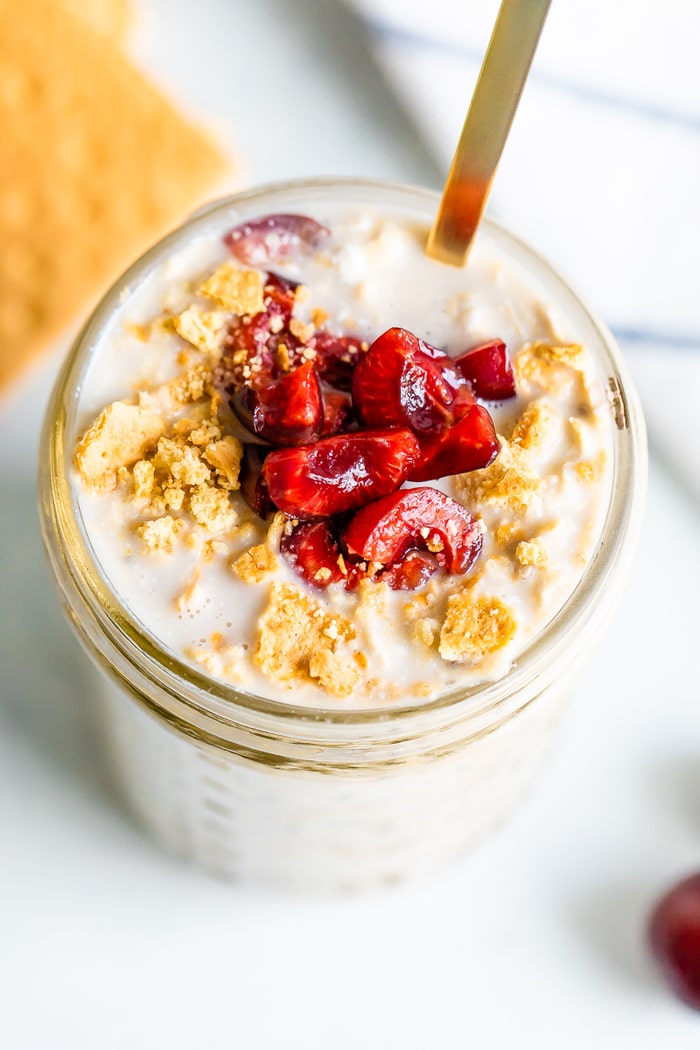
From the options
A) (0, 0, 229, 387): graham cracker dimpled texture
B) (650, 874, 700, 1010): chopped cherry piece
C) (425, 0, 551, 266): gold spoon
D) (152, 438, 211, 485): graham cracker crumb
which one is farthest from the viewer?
(0, 0, 229, 387): graham cracker dimpled texture

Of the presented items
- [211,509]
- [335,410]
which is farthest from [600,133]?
[211,509]

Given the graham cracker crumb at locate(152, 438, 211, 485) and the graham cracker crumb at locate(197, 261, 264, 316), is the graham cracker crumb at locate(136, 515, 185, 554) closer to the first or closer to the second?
the graham cracker crumb at locate(152, 438, 211, 485)


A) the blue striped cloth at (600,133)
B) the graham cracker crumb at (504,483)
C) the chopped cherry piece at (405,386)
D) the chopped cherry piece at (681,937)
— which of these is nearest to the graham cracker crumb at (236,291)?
the chopped cherry piece at (405,386)

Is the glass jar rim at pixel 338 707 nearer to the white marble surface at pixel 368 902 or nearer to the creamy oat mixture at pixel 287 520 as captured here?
the creamy oat mixture at pixel 287 520

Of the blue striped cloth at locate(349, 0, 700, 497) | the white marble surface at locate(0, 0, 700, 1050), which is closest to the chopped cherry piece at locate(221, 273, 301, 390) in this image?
the white marble surface at locate(0, 0, 700, 1050)

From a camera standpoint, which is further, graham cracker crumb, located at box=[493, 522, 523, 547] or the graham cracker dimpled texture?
the graham cracker dimpled texture

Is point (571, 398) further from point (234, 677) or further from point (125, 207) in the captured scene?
point (125, 207)

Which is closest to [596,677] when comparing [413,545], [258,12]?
[413,545]
